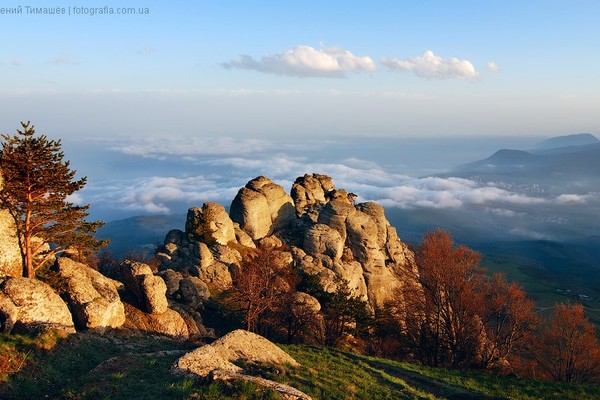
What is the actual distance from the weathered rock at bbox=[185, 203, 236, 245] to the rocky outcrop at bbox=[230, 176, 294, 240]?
5858 millimetres

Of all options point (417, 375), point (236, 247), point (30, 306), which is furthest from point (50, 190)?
point (236, 247)

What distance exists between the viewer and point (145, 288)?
126 ft

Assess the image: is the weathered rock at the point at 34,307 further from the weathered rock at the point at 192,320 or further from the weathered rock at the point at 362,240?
the weathered rock at the point at 362,240

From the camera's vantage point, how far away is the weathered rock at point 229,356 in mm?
23422

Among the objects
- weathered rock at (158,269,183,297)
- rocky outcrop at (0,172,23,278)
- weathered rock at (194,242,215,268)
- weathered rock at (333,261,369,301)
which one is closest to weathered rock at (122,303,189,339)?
weathered rock at (158,269,183,297)

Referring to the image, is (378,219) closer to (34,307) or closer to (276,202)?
(276,202)

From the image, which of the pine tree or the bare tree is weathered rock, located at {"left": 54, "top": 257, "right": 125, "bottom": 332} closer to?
the pine tree

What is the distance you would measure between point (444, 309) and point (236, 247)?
30.0m

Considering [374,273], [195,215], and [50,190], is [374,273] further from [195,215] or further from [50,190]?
[50,190]

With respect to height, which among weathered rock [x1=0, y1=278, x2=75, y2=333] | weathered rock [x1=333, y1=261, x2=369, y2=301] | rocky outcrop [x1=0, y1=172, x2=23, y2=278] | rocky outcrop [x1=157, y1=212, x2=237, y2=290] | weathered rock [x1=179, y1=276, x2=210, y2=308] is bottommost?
weathered rock [x1=333, y1=261, x2=369, y2=301]

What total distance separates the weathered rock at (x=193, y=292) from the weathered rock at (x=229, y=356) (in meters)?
20.2

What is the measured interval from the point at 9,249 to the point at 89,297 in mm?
6427

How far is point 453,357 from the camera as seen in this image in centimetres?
5300

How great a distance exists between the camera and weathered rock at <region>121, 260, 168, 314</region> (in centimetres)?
3841
